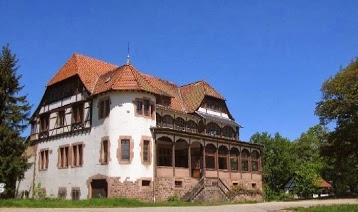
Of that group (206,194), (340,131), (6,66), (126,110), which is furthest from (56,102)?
(340,131)

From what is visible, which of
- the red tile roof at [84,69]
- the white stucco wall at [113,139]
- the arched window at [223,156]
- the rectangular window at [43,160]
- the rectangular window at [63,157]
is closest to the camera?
the white stucco wall at [113,139]

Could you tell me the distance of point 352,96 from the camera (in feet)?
130

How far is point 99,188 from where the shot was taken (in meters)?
36.5

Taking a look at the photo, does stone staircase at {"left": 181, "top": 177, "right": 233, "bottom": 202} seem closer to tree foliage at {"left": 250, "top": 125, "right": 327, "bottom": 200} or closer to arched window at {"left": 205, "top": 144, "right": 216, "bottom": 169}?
arched window at {"left": 205, "top": 144, "right": 216, "bottom": 169}

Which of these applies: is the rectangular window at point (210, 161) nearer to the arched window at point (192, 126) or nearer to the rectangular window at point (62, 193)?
the arched window at point (192, 126)

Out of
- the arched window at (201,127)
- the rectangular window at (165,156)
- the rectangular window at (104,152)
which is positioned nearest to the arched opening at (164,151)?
the rectangular window at (165,156)

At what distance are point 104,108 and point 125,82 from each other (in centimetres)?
295

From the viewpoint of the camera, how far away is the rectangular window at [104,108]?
37.3 metres

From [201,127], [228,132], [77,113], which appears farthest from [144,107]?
[228,132]

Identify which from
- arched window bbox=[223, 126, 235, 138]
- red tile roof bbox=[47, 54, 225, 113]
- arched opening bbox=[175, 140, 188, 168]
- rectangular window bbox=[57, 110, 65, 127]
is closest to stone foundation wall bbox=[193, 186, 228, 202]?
arched opening bbox=[175, 140, 188, 168]

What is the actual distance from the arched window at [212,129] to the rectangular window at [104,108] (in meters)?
14.8

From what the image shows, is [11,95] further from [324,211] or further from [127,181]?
[324,211]

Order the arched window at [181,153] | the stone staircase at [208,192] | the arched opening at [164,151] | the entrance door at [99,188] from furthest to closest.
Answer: the arched window at [181,153]
the arched opening at [164,151]
the stone staircase at [208,192]
the entrance door at [99,188]

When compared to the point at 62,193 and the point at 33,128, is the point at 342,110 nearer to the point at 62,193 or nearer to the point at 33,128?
the point at 62,193
